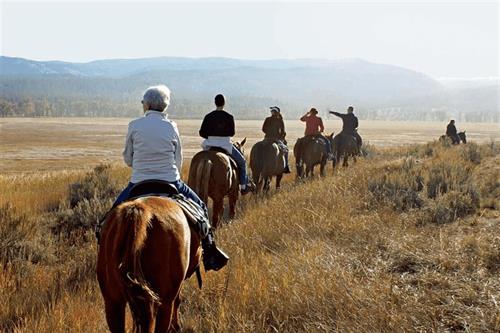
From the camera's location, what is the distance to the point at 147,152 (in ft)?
14.8

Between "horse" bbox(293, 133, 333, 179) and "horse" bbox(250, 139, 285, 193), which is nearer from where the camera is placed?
"horse" bbox(250, 139, 285, 193)

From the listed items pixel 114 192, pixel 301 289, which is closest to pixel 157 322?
pixel 301 289

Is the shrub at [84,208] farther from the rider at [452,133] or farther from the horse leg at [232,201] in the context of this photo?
the rider at [452,133]

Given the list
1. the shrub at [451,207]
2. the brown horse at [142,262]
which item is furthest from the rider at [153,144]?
the shrub at [451,207]

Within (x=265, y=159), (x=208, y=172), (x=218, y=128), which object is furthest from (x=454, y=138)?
(x=208, y=172)

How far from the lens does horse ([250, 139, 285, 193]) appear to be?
12547mm

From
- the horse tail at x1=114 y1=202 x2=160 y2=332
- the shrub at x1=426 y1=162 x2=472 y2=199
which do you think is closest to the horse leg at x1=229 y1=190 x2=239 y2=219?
the shrub at x1=426 y1=162 x2=472 y2=199

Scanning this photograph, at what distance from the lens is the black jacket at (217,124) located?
348 inches

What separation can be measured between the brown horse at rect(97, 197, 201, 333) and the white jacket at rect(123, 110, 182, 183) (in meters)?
0.83

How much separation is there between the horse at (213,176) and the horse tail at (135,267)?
4.36m

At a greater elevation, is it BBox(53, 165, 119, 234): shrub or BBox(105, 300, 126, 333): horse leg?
BBox(105, 300, 126, 333): horse leg

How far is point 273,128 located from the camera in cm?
1327

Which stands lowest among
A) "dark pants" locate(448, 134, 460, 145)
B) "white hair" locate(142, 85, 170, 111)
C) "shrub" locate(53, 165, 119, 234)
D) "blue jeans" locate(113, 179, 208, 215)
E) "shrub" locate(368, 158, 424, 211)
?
"shrub" locate(53, 165, 119, 234)

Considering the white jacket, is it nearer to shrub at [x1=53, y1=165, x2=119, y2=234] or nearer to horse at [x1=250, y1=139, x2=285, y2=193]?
shrub at [x1=53, y1=165, x2=119, y2=234]
